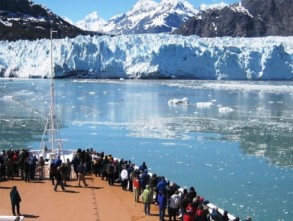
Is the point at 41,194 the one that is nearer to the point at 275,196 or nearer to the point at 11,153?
the point at 11,153

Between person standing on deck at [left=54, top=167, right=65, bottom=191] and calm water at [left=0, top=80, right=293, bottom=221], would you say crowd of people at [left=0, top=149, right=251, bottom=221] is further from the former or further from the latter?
calm water at [left=0, top=80, right=293, bottom=221]

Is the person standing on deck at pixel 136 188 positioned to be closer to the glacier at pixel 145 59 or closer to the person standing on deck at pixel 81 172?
the person standing on deck at pixel 81 172

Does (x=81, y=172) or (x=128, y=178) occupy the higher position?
(x=81, y=172)

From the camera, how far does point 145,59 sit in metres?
75.5

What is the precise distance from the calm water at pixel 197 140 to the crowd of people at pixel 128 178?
2588 mm

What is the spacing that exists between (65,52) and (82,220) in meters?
65.5

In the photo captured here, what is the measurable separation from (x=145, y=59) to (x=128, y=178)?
63973 mm

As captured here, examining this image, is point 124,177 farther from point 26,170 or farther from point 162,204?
point 26,170

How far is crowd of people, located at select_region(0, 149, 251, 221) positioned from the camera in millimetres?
9697

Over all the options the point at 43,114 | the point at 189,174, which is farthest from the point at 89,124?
the point at 189,174

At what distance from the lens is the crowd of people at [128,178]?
9.70 metres

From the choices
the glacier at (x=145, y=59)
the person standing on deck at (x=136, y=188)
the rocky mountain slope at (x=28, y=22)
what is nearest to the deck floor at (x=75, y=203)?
the person standing on deck at (x=136, y=188)

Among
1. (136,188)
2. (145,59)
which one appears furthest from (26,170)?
(145,59)

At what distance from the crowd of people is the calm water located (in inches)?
102
